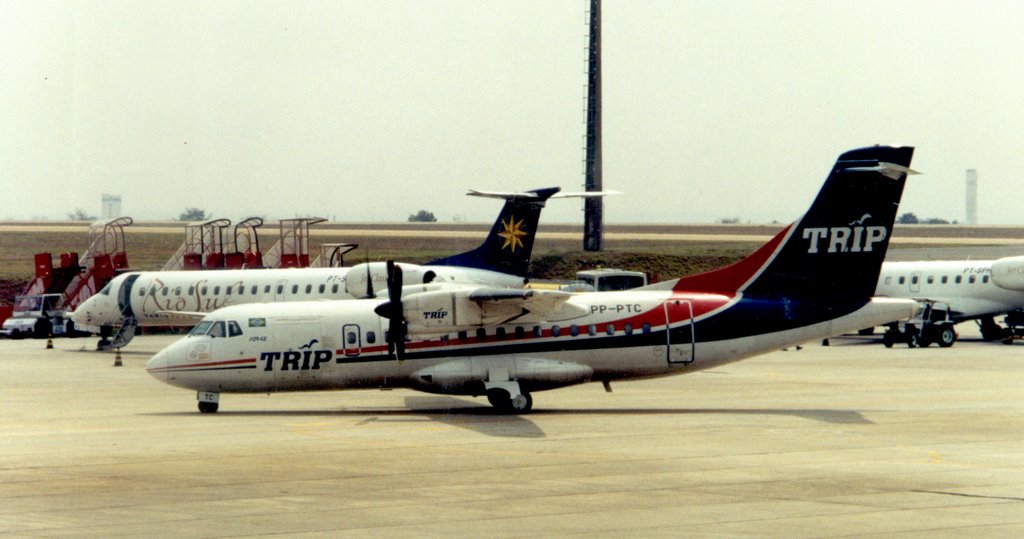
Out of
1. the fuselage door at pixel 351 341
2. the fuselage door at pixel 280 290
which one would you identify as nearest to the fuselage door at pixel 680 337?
the fuselage door at pixel 351 341

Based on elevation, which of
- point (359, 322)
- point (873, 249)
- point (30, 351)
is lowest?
point (30, 351)

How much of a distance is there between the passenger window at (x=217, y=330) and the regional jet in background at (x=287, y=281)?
38.8 ft

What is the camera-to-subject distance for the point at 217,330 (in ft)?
95.2

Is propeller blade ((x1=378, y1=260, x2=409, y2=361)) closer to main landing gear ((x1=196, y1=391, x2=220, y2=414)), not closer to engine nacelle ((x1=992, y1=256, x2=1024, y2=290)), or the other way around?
main landing gear ((x1=196, y1=391, x2=220, y2=414))

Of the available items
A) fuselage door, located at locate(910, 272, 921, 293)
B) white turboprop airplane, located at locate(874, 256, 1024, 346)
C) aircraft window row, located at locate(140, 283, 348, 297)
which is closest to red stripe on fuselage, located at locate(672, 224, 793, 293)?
aircraft window row, located at locate(140, 283, 348, 297)

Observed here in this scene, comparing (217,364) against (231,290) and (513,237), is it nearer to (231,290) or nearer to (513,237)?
(513,237)

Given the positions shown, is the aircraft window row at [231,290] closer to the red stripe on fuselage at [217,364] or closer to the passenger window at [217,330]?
the passenger window at [217,330]

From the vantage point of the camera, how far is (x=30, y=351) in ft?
172

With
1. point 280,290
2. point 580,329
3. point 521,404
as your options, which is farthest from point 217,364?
point 280,290

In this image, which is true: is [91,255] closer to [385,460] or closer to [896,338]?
[896,338]

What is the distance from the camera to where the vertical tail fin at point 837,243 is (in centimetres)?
2809

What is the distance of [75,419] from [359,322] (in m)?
6.62

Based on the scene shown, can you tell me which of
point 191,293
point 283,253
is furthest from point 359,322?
point 283,253

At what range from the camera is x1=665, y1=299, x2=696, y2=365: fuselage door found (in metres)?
28.4
